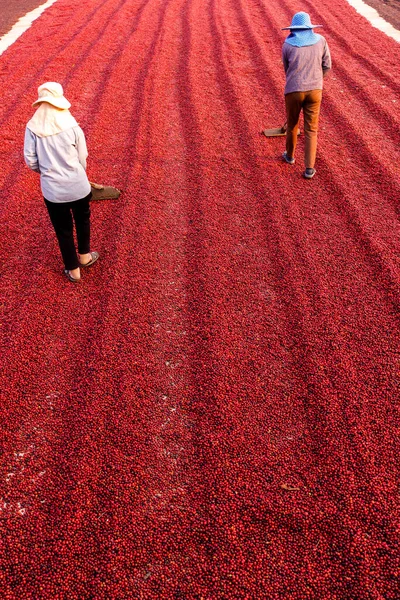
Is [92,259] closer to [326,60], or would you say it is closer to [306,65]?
[306,65]

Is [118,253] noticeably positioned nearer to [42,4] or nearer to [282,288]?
[282,288]

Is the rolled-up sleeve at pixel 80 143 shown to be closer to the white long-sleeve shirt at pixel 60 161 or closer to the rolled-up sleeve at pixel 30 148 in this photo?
the white long-sleeve shirt at pixel 60 161

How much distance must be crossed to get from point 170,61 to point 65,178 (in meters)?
7.98

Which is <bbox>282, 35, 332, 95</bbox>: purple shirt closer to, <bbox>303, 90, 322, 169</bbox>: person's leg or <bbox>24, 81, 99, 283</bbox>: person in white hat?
<bbox>303, 90, 322, 169</bbox>: person's leg

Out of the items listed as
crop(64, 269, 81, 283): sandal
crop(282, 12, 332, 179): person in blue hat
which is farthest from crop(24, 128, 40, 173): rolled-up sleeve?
crop(282, 12, 332, 179): person in blue hat

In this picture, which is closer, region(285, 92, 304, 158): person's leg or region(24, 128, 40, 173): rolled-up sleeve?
region(24, 128, 40, 173): rolled-up sleeve

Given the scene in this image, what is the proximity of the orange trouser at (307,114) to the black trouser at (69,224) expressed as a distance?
127 inches

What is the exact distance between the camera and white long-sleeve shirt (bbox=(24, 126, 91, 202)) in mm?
4160

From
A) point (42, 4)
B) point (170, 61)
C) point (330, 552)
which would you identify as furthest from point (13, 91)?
point (330, 552)

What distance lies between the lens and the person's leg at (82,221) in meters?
4.59

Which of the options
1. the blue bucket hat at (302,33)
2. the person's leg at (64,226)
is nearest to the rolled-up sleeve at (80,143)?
the person's leg at (64,226)

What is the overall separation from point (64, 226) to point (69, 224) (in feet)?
0.20

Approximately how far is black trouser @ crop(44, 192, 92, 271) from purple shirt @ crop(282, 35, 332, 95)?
3.25 meters

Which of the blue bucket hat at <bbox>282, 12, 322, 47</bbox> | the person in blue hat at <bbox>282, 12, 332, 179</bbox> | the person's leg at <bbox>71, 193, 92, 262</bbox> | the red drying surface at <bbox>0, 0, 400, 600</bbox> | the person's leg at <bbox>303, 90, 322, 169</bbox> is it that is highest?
the blue bucket hat at <bbox>282, 12, 322, 47</bbox>
